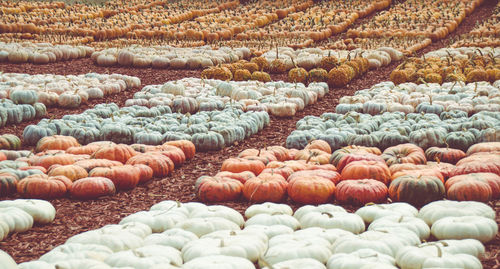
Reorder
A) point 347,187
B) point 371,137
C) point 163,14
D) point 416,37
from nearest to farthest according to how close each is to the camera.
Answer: point 347,187
point 371,137
point 416,37
point 163,14

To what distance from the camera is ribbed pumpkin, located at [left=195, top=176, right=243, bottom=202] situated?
5.98 m

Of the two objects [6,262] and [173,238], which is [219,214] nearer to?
[173,238]

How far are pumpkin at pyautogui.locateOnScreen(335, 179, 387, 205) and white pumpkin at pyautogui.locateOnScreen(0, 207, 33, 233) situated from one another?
9.34 feet

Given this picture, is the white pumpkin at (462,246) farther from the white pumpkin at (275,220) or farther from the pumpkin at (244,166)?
the pumpkin at (244,166)

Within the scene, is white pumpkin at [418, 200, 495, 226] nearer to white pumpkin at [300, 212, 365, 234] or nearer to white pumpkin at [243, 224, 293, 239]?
white pumpkin at [300, 212, 365, 234]

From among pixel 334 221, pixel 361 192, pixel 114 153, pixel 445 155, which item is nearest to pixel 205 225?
pixel 334 221

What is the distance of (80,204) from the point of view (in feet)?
19.6

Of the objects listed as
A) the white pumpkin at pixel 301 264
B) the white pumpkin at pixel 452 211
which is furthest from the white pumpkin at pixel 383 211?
the white pumpkin at pixel 301 264

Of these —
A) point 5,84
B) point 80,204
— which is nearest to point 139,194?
point 80,204

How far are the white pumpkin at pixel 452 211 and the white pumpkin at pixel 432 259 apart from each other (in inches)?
38.2

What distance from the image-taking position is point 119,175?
6.43m

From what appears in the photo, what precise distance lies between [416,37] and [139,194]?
1462cm

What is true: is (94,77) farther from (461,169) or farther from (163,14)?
(163,14)

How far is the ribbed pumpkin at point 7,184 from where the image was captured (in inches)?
243
